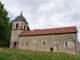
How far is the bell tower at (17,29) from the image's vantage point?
34.8 m

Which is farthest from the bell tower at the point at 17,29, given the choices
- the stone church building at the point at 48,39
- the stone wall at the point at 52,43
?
the stone wall at the point at 52,43

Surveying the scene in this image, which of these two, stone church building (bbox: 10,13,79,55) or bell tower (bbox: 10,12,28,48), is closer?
stone church building (bbox: 10,13,79,55)

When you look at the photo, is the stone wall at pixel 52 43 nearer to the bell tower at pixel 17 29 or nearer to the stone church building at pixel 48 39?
the stone church building at pixel 48 39

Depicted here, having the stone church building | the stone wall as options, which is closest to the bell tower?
the stone church building

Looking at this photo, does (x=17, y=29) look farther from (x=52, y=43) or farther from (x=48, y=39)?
(x=52, y=43)

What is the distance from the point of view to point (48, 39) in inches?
1174

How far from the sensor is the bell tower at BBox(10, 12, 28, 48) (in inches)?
1372

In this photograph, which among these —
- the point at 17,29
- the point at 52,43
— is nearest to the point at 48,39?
the point at 52,43

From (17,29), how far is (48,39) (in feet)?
36.7

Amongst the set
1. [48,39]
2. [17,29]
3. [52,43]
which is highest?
[17,29]

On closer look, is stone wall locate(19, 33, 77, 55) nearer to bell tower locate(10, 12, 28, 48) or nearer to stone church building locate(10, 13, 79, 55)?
stone church building locate(10, 13, 79, 55)

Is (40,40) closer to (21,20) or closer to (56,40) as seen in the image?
(56,40)

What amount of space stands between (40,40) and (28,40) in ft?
12.1

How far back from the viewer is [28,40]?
3238cm
